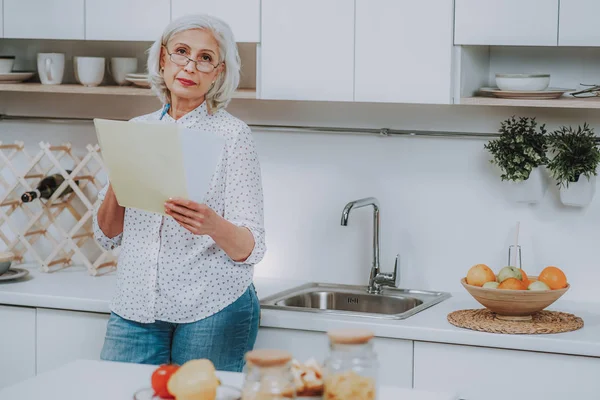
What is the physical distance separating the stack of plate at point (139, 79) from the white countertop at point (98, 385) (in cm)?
134

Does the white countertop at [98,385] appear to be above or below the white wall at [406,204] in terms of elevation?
below

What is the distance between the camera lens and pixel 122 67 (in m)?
3.28

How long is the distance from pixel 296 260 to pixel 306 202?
0.68 feet

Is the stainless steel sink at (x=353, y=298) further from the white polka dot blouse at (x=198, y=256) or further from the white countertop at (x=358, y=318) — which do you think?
the white polka dot blouse at (x=198, y=256)

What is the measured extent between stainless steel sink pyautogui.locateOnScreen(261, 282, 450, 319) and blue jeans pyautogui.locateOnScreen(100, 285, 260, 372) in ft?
1.57

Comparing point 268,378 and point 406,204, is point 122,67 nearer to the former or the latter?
point 406,204

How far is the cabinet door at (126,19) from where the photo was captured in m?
3.06

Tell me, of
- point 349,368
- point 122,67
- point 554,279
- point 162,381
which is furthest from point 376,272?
point 349,368

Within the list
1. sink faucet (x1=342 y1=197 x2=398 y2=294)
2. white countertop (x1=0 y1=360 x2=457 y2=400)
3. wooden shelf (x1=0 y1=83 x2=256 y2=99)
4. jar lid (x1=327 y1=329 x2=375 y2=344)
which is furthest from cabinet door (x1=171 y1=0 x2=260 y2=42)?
jar lid (x1=327 y1=329 x2=375 y2=344)

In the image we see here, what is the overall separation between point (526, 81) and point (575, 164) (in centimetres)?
29

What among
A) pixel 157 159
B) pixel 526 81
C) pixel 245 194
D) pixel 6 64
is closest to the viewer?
pixel 157 159

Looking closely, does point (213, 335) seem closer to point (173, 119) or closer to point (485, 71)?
point (173, 119)

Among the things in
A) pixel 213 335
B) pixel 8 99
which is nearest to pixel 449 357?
pixel 213 335

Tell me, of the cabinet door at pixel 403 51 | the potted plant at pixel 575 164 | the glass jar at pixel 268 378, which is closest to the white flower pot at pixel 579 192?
the potted plant at pixel 575 164
